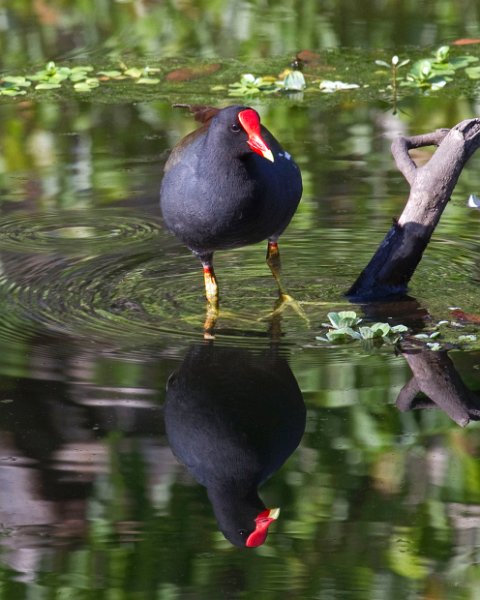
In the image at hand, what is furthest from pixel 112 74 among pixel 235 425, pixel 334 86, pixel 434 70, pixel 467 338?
pixel 235 425

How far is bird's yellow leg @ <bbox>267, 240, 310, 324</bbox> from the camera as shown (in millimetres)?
5336

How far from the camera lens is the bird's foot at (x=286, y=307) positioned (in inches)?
208

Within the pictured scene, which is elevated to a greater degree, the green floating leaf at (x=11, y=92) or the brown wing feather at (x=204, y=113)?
the brown wing feather at (x=204, y=113)

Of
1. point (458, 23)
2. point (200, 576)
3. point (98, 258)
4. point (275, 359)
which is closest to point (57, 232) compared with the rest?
point (98, 258)

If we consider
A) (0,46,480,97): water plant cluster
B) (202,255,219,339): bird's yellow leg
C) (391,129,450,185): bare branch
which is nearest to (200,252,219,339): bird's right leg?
(202,255,219,339): bird's yellow leg

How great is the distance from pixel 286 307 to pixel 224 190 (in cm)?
59

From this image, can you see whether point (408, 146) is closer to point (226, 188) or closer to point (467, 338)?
point (226, 188)

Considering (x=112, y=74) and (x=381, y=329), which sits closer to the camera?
(x=381, y=329)

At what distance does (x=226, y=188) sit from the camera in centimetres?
509

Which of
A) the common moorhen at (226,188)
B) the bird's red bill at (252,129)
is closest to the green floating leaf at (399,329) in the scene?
the common moorhen at (226,188)

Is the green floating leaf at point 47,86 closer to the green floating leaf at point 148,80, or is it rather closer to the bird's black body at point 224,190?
the green floating leaf at point 148,80

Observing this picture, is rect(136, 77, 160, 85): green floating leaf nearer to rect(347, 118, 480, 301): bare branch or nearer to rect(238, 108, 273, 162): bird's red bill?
rect(347, 118, 480, 301): bare branch

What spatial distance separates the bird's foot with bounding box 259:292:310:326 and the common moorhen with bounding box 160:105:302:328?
0.24m

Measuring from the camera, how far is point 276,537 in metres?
3.58
